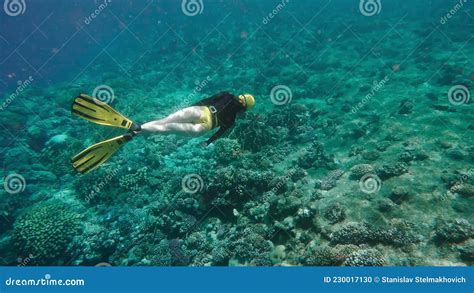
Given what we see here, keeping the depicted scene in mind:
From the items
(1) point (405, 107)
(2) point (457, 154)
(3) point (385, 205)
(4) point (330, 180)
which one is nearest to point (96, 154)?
(4) point (330, 180)

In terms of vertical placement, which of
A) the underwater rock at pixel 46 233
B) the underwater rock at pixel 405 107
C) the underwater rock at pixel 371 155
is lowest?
the underwater rock at pixel 46 233

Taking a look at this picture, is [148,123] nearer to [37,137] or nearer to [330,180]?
[330,180]

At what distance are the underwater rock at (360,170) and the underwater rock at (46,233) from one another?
8.02 m

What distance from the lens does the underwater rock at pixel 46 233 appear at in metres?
8.22

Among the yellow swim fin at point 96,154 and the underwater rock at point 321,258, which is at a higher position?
the yellow swim fin at point 96,154

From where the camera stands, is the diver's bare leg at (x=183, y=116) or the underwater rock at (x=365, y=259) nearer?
the diver's bare leg at (x=183, y=116)

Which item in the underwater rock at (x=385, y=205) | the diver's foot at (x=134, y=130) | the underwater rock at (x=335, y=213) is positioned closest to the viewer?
the diver's foot at (x=134, y=130)

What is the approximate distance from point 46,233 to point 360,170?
8.84m

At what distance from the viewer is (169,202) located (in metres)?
8.97

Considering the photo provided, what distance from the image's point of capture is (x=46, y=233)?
8438 millimetres

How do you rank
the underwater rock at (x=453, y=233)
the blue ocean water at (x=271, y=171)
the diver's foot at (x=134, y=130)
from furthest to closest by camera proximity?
1. the blue ocean water at (x=271, y=171)
2. the underwater rock at (x=453, y=233)
3. the diver's foot at (x=134, y=130)

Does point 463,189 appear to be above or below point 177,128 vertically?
above

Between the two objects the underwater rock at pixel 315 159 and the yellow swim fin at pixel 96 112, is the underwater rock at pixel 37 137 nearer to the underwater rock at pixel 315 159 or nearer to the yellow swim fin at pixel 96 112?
the yellow swim fin at pixel 96 112

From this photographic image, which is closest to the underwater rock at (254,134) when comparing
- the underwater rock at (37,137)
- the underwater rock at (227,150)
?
the underwater rock at (227,150)
